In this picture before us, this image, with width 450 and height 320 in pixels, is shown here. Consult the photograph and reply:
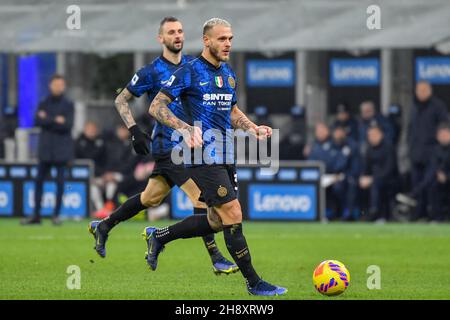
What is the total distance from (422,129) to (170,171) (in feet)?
30.8

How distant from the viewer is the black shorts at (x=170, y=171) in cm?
1298

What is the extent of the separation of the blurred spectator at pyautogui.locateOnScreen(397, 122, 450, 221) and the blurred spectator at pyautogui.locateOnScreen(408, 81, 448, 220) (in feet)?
0.30

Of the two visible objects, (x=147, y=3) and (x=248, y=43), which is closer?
(x=248, y=43)

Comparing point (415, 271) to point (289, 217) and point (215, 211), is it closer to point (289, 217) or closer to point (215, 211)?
point (215, 211)

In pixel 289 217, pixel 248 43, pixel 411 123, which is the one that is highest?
pixel 248 43

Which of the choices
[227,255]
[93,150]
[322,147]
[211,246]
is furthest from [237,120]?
[93,150]

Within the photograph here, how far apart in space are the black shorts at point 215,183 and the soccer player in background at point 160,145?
175cm

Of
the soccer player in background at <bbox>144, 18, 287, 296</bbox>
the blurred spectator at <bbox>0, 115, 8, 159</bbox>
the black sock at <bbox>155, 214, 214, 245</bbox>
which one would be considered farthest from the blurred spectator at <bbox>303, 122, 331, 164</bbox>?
the soccer player in background at <bbox>144, 18, 287, 296</bbox>

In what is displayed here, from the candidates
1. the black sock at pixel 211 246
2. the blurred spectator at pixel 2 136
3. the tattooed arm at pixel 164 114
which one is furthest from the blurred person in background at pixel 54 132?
the tattooed arm at pixel 164 114

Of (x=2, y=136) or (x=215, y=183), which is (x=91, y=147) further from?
(x=215, y=183)

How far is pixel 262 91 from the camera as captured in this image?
26.8 metres

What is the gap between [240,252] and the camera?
10.9m
